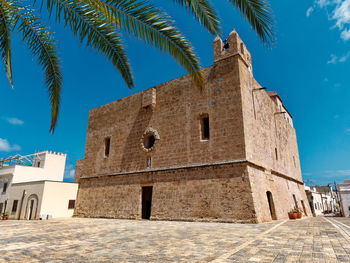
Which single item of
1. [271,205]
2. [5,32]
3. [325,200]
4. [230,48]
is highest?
[230,48]

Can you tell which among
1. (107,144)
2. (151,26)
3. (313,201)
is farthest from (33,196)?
(313,201)

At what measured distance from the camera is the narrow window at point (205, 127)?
1234 cm

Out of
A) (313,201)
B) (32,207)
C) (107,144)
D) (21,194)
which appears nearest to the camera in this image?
(32,207)

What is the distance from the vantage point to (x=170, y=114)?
13.7m

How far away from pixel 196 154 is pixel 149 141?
357 cm

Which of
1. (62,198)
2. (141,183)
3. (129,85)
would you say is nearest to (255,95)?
(141,183)

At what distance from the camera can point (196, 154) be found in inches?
474

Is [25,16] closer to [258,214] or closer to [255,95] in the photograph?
[258,214]

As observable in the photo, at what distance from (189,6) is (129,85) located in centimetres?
224

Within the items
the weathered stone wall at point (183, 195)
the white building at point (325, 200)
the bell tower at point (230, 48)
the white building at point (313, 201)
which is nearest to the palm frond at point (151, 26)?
the weathered stone wall at point (183, 195)

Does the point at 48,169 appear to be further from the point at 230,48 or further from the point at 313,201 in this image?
the point at 313,201

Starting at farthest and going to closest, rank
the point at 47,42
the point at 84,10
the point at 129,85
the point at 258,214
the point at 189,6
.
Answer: the point at 258,214 < the point at 129,85 < the point at 47,42 < the point at 84,10 < the point at 189,6

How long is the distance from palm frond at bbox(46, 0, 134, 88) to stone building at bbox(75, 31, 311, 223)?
6.90 meters

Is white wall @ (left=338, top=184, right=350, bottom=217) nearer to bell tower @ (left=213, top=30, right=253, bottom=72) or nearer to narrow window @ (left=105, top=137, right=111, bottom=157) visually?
bell tower @ (left=213, top=30, right=253, bottom=72)
